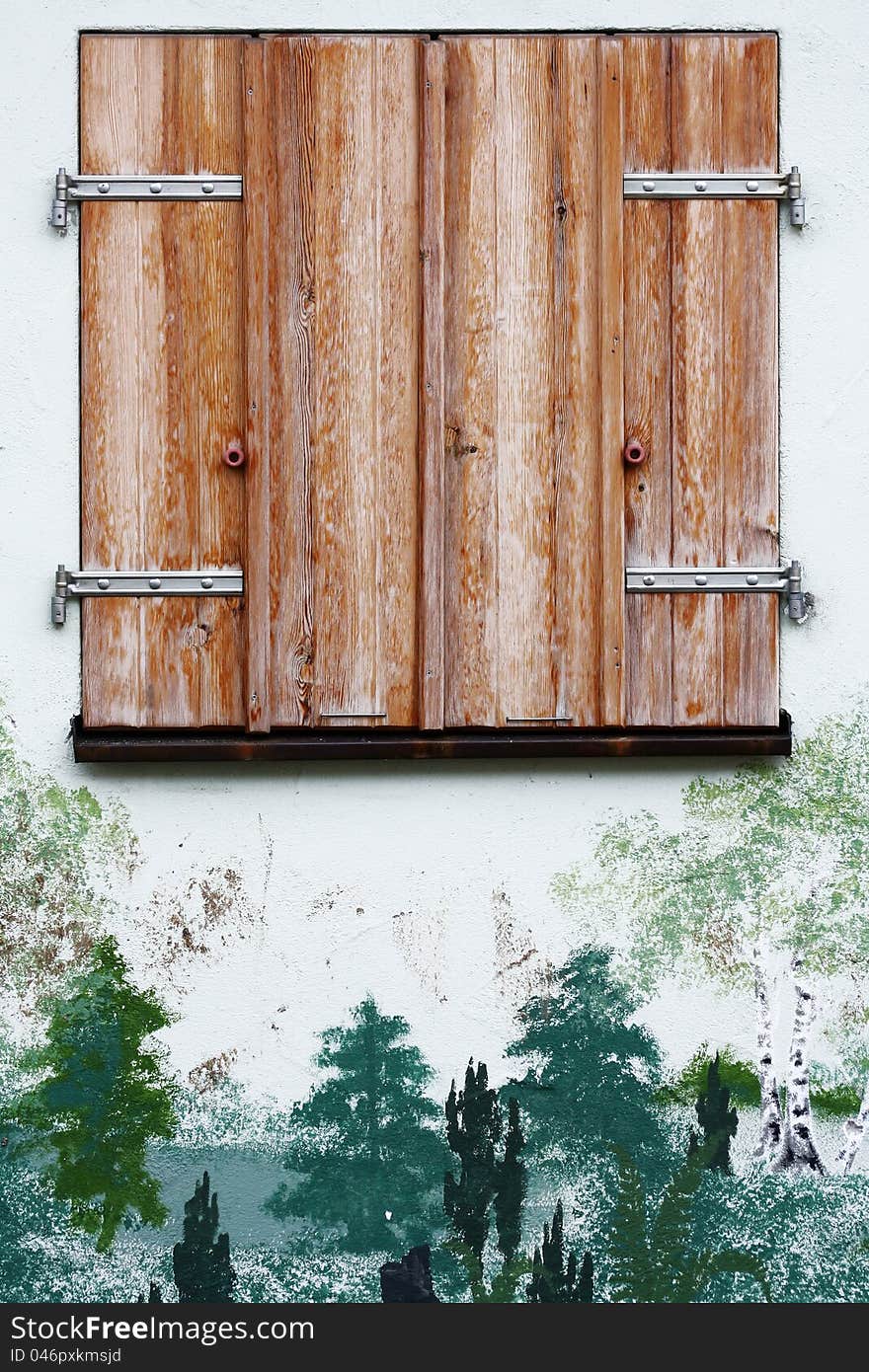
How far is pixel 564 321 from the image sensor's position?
3.02 m

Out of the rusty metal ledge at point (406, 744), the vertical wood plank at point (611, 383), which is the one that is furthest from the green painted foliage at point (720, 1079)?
the vertical wood plank at point (611, 383)

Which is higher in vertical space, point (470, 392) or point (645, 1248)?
point (470, 392)

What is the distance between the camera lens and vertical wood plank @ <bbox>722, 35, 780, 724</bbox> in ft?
9.87

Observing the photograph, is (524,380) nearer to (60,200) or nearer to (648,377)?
(648,377)

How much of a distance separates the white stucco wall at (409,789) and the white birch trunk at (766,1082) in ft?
0.16

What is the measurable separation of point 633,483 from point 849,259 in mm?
777

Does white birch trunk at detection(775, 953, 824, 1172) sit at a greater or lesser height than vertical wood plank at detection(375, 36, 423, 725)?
lesser

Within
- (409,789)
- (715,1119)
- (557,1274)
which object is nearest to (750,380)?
(409,789)

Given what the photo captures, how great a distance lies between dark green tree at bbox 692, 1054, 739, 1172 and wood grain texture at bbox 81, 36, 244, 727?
152 centimetres

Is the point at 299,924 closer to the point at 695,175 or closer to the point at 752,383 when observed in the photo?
the point at 752,383

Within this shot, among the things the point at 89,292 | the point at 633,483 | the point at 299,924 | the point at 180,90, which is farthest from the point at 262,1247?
the point at 180,90

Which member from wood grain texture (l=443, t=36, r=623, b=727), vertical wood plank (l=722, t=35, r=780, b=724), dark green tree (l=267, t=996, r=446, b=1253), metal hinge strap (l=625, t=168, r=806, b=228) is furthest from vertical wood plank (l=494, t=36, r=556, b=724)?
dark green tree (l=267, t=996, r=446, b=1253)

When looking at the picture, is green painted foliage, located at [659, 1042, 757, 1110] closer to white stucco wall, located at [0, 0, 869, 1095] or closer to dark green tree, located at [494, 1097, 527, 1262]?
white stucco wall, located at [0, 0, 869, 1095]

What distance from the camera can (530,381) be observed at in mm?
3023
